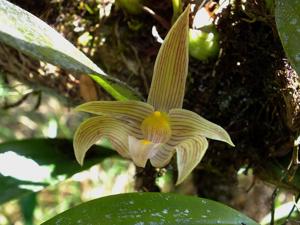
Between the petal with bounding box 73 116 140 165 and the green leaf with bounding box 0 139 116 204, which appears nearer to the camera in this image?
the petal with bounding box 73 116 140 165

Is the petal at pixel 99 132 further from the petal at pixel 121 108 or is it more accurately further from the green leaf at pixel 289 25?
the green leaf at pixel 289 25

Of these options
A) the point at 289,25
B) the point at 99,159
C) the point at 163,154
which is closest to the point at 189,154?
the point at 163,154

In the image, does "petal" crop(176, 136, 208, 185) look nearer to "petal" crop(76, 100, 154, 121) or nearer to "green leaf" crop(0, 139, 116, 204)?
"petal" crop(76, 100, 154, 121)

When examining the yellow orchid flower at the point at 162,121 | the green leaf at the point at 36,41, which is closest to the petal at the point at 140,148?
the yellow orchid flower at the point at 162,121

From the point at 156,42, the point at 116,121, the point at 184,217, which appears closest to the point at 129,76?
the point at 156,42

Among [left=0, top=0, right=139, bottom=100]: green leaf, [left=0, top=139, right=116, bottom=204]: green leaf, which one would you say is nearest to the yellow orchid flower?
[left=0, top=0, right=139, bottom=100]: green leaf

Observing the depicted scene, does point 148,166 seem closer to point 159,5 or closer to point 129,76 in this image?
point 129,76

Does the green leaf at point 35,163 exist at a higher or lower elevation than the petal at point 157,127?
lower
